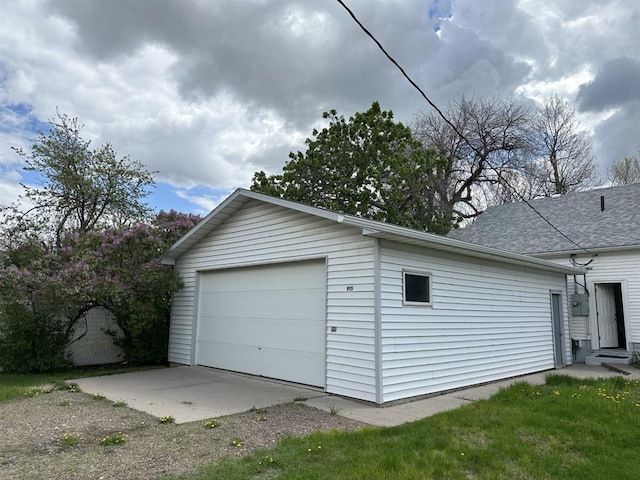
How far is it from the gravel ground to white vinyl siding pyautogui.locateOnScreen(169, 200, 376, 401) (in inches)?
38.9

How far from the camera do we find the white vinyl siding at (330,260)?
686cm

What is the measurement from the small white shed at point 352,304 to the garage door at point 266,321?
24mm

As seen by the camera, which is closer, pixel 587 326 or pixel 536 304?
pixel 536 304

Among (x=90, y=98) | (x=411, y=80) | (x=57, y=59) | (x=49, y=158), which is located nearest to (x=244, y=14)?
(x=411, y=80)

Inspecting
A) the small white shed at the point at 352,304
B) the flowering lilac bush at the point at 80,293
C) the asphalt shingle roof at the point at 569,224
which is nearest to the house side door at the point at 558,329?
the small white shed at the point at 352,304

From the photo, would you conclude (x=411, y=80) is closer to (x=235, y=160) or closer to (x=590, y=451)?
(x=590, y=451)

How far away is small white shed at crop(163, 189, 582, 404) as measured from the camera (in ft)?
22.7

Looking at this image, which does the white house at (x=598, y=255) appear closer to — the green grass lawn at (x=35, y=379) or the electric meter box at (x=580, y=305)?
the electric meter box at (x=580, y=305)

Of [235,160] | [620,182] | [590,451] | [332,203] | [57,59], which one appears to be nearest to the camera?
[590,451]

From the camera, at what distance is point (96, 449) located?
4605mm

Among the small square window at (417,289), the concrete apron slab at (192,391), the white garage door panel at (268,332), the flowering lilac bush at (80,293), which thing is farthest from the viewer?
the flowering lilac bush at (80,293)

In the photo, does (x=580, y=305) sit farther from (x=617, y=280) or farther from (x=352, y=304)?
(x=352, y=304)

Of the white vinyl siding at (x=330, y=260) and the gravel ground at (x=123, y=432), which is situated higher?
the white vinyl siding at (x=330, y=260)

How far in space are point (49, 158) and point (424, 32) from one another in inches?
523
